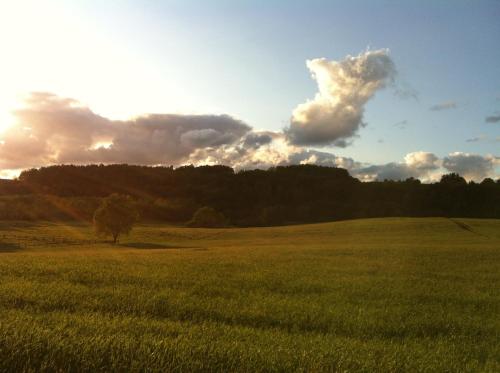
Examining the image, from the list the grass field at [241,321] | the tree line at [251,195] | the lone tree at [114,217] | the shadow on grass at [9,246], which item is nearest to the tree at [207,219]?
the tree line at [251,195]

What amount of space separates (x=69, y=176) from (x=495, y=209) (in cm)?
15666

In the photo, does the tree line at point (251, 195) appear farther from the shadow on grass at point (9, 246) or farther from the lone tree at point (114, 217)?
the shadow on grass at point (9, 246)

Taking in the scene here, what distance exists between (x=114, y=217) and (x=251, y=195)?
100384 millimetres

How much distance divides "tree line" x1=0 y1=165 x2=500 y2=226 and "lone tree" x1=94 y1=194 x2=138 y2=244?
30287 mm

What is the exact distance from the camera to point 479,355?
7918 millimetres

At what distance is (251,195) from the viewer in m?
167

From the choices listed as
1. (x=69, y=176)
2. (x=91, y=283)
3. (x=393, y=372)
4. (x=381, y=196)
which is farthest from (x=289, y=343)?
(x=69, y=176)

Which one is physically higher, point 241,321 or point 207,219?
point 241,321

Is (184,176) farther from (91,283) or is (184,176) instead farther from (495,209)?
(91,283)

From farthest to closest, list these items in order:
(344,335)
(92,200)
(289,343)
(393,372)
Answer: (92,200)
(344,335)
(289,343)
(393,372)

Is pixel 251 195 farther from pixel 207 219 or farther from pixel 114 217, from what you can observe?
pixel 114 217

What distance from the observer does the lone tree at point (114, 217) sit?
225 ft

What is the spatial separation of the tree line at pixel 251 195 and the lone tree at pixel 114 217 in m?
30.3

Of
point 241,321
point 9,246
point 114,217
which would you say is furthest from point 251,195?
point 241,321
